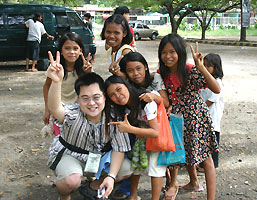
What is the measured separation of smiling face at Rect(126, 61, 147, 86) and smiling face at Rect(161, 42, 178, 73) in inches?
7.4

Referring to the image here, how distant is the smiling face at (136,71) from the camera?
2895 mm

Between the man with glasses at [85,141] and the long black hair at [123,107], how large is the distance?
0.20 ft

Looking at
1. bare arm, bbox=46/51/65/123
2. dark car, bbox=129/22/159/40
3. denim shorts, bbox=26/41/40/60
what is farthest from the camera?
dark car, bbox=129/22/159/40

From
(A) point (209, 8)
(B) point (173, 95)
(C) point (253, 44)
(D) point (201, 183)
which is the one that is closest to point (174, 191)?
(D) point (201, 183)

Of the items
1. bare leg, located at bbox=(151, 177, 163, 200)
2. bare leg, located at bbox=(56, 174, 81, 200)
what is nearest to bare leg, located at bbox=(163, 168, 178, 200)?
bare leg, located at bbox=(151, 177, 163, 200)

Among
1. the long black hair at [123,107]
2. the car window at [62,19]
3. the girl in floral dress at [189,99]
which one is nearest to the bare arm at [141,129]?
the long black hair at [123,107]

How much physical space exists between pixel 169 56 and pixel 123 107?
553mm

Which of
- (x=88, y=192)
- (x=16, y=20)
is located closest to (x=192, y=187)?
(x=88, y=192)

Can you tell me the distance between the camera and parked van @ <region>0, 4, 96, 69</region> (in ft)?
34.0

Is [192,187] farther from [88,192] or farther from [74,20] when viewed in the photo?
[74,20]

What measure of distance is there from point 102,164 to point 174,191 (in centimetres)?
82

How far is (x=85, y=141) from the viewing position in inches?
111

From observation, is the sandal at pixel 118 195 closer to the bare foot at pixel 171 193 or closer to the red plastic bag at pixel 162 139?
the bare foot at pixel 171 193

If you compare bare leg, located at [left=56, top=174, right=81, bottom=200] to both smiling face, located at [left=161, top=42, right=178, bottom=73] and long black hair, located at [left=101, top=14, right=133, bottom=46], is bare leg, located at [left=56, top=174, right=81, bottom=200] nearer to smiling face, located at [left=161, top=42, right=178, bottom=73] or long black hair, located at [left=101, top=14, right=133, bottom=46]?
smiling face, located at [left=161, top=42, right=178, bottom=73]
